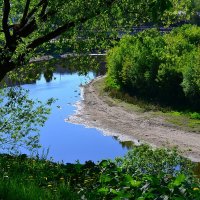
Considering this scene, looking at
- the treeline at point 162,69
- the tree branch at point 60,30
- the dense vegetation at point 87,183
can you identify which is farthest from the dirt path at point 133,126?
the dense vegetation at point 87,183

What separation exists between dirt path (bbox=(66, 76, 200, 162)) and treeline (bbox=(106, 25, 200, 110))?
483 cm

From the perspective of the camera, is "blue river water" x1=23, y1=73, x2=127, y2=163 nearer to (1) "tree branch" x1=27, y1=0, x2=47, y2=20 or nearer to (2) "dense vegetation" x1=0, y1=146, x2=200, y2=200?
(1) "tree branch" x1=27, y1=0, x2=47, y2=20

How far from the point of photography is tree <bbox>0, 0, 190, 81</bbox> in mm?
12363

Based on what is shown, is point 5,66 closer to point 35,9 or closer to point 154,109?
point 35,9

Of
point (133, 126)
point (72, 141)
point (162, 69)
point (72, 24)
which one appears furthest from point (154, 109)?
point (72, 24)

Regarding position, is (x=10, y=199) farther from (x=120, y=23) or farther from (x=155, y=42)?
(x=155, y=42)

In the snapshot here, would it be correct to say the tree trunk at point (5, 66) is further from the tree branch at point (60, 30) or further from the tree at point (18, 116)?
the tree at point (18, 116)

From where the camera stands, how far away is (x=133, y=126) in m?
50.9

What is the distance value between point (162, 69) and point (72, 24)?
153ft

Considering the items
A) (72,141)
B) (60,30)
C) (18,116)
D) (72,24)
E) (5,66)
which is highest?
(72,24)

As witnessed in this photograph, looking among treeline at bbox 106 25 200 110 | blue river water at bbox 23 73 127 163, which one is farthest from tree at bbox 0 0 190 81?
treeline at bbox 106 25 200 110

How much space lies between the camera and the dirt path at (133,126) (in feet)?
143

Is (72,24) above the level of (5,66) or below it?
above

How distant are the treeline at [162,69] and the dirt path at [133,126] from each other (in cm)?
483
